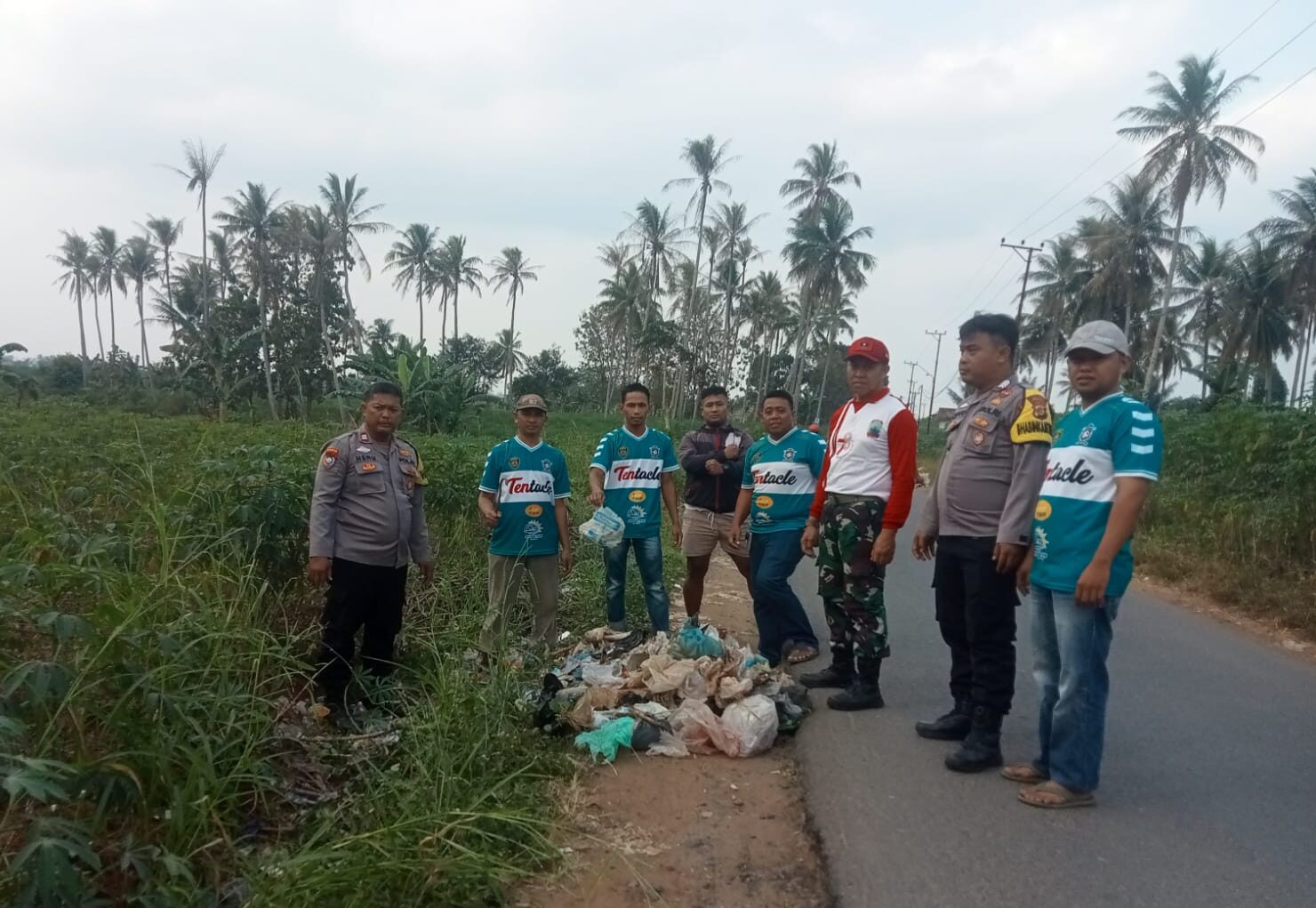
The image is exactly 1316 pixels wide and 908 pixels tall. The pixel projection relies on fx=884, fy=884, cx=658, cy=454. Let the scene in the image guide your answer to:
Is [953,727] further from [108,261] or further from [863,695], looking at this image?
[108,261]

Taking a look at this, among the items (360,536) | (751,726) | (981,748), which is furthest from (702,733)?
(360,536)

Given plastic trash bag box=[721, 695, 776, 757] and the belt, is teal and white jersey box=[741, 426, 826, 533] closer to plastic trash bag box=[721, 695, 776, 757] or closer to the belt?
the belt

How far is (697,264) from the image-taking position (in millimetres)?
39812

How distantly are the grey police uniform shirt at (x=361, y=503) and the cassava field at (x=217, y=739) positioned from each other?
0.44 metres

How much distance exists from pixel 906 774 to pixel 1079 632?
1.01 metres

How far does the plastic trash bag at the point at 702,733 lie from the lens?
4160mm

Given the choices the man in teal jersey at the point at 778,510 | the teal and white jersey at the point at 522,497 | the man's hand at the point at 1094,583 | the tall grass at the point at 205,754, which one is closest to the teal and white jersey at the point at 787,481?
the man in teal jersey at the point at 778,510

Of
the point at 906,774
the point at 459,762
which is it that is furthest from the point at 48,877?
the point at 906,774

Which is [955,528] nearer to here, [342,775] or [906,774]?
[906,774]

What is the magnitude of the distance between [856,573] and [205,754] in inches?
119

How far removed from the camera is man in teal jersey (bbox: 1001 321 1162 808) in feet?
10.8

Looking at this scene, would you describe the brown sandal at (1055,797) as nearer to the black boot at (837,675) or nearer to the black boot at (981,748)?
the black boot at (981,748)

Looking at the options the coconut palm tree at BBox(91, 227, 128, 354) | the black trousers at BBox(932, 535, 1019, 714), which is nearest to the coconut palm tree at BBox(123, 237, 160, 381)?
the coconut palm tree at BBox(91, 227, 128, 354)

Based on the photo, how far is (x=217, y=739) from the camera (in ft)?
10.1
